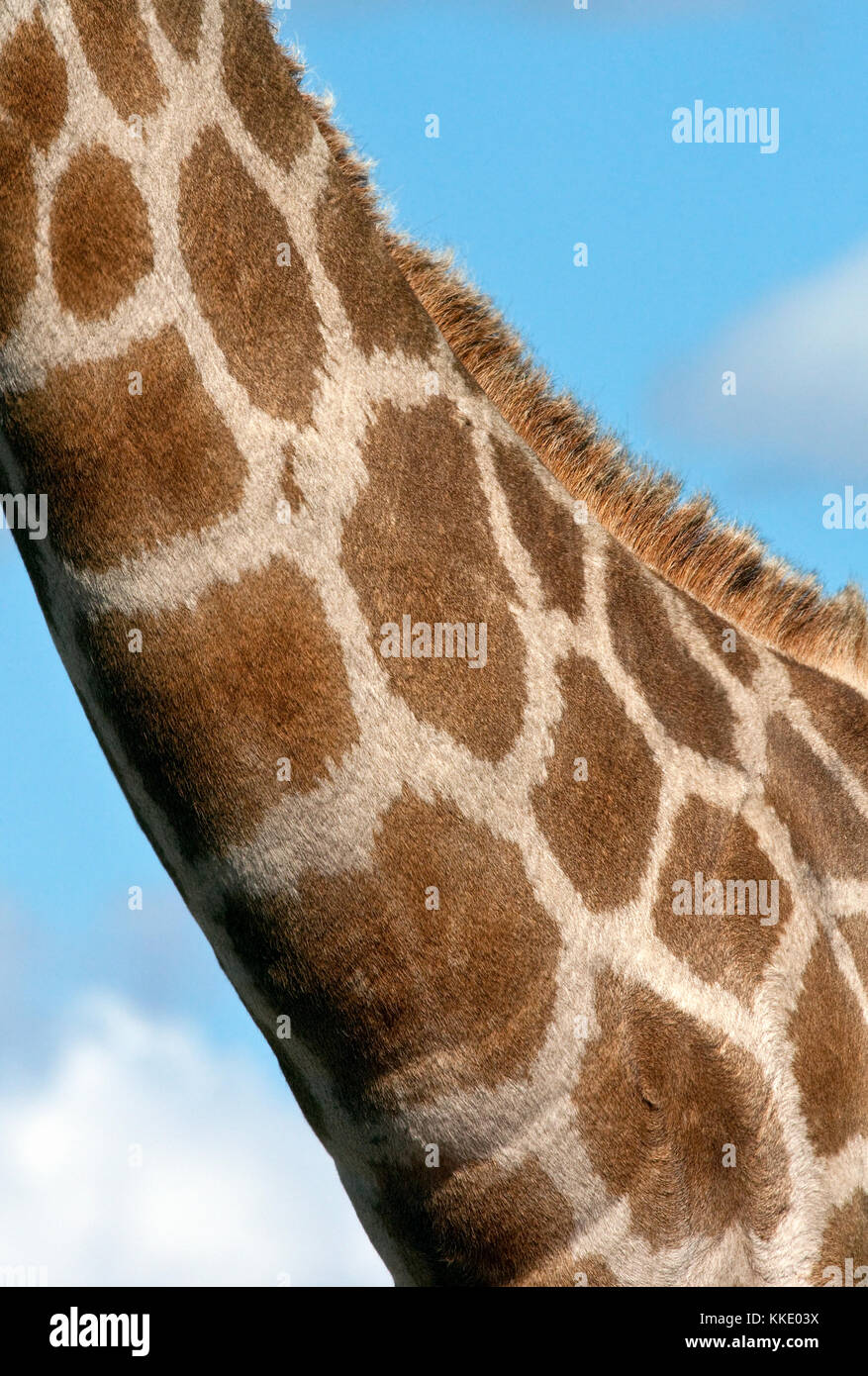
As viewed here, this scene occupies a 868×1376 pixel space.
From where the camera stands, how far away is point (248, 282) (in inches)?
114

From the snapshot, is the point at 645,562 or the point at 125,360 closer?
the point at 125,360

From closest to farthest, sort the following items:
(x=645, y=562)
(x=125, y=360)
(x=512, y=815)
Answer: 1. (x=125, y=360)
2. (x=512, y=815)
3. (x=645, y=562)

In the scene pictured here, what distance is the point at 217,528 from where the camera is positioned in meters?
2.82

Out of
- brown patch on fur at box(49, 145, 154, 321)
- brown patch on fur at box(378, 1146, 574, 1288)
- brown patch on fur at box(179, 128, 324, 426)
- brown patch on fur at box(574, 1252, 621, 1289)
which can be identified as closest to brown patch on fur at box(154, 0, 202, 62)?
brown patch on fur at box(179, 128, 324, 426)

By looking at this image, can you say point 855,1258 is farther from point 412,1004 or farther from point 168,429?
point 168,429

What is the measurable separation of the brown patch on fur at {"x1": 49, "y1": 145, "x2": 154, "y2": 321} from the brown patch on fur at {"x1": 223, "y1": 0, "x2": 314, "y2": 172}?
1.20 feet

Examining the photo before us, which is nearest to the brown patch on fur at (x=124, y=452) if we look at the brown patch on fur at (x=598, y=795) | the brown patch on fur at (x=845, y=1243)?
the brown patch on fur at (x=598, y=795)

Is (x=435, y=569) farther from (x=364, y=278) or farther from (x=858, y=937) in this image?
(x=858, y=937)

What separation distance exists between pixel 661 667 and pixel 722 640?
0.93 feet

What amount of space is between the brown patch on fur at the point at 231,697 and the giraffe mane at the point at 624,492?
38.7 inches

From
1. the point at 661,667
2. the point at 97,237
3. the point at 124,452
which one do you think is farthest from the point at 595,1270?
the point at 97,237
